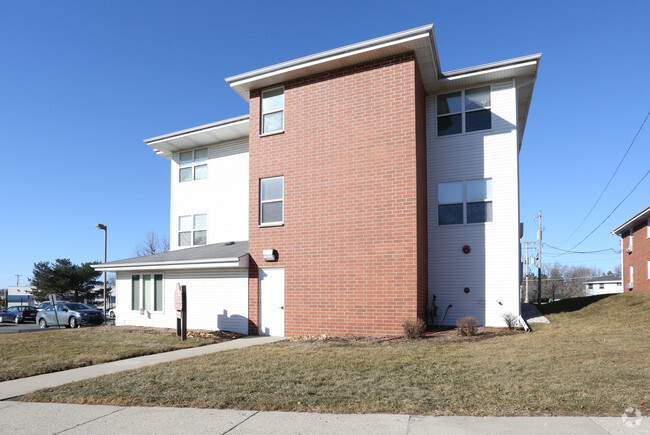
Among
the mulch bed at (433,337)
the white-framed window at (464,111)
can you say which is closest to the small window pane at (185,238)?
the mulch bed at (433,337)

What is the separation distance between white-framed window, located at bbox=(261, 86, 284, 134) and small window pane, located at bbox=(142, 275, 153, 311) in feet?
25.9


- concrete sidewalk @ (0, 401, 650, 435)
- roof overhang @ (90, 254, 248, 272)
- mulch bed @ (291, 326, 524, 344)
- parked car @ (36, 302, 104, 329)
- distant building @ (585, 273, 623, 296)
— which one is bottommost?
distant building @ (585, 273, 623, 296)

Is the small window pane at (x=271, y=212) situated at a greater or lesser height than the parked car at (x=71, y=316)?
greater

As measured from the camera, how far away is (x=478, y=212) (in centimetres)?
1408

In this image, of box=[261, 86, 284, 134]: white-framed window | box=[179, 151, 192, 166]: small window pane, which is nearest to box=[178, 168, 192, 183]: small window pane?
box=[179, 151, 192, 166]: small window pane

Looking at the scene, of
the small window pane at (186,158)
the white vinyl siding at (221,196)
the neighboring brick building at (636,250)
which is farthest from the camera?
the neighboring brick building at (636,250)

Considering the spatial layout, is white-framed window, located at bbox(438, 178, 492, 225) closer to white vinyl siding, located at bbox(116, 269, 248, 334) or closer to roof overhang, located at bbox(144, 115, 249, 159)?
white vinyl siding, located at bbox(116, 269, 248, 334)

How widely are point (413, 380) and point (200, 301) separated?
11.3 m

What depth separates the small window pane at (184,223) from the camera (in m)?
20.1

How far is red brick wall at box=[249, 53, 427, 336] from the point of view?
1267 centimetres

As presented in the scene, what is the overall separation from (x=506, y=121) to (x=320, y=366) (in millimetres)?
9895

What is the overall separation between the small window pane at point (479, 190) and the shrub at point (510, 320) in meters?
3.56

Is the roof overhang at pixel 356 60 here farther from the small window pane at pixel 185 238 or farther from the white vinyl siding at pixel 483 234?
the small window pane at pixel 185 238

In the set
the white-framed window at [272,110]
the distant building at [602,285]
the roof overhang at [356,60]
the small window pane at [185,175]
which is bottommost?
the distant building at [602,285]
